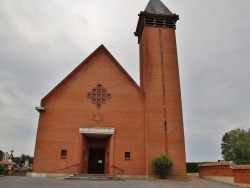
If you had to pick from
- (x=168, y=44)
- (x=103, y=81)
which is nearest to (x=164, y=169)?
(x=103, y=81)

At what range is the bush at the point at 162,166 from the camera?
17.2m

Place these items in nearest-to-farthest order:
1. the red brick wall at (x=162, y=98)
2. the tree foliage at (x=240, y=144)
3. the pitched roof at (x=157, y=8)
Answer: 1. the red brick wall at (x=162, y=98)
2. the pitched roof at (x=157, y=8)
3. the tree foliage at (x=240, y=144)

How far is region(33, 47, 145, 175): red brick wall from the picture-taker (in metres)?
18.3

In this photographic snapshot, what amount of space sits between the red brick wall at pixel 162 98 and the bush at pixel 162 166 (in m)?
0.63

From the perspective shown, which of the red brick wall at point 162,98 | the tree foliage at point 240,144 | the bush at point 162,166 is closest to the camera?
the bush at point 162,166

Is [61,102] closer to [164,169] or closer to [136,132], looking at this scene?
[136,132]

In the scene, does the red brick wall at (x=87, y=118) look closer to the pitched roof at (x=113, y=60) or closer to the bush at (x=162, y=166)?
the pitched roof at (x=113, y=60)

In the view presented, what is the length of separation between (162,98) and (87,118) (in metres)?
6.45

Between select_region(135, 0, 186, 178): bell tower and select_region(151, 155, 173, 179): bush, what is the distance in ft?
2.06

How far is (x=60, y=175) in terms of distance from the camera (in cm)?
1766

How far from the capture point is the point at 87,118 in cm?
1939

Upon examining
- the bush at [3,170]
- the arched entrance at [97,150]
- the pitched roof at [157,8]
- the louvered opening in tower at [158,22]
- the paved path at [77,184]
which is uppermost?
the pitched roof at [157,8]

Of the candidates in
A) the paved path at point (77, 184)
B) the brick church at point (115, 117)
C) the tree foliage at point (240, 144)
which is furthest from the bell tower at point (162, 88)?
the tree foliage at point (240, 144)

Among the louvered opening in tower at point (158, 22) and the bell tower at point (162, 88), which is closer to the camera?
the bell tower at point (162, 88)
